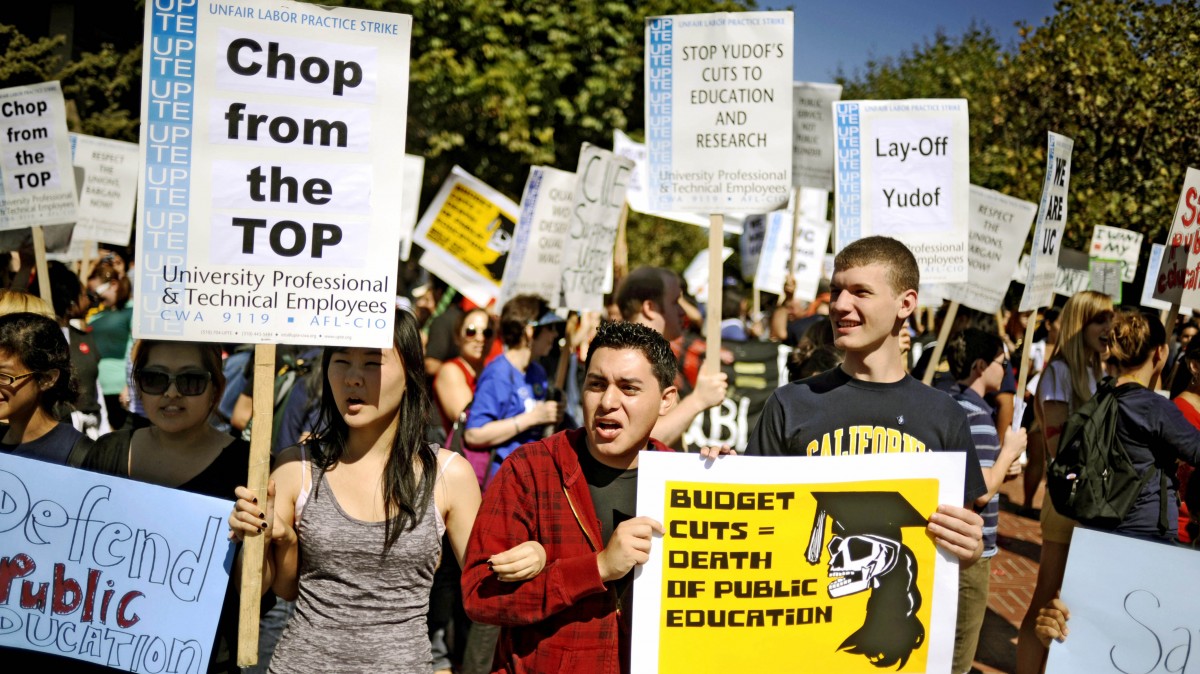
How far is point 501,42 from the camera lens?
20.1 metres

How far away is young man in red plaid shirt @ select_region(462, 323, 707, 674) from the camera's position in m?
2.60

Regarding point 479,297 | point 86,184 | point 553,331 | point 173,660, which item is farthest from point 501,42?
point 173,660

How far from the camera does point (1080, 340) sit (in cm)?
613

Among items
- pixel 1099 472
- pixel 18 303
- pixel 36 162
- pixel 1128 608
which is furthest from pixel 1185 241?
pixel 36 162

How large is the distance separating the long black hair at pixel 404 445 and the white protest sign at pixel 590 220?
12.5 ft

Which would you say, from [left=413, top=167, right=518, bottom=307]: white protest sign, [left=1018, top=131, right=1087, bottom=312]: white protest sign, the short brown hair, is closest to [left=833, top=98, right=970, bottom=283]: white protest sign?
[left=1018, top=131, right=1087, bottom=312]: white protest sign

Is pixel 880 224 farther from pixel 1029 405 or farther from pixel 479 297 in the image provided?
pixel 1029 405

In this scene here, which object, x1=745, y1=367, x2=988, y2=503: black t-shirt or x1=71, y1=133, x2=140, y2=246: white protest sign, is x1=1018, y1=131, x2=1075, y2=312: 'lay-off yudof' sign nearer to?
x1=745, y1=367, x2=988, y2=503: black t-shirt

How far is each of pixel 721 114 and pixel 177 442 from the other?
293 centimetres

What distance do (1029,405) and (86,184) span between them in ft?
30.1

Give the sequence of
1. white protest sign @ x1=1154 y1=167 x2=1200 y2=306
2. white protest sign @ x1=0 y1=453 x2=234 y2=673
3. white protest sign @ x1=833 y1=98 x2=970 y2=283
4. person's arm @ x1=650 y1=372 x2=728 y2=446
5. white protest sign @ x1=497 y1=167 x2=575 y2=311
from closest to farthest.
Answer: white protest sign @ x1=0 y1=453 x2=234 y2=673
person's arm @ x1=650 y1=372 x2=728 y2=446
white protest sign @ x1=1154 y1=167 x2=1200 y2=306
white protest sign @ x1=833 y1=98 x2=970 y2=283
white protest sign @ x1=497 y1=167 x2=575 y2=311

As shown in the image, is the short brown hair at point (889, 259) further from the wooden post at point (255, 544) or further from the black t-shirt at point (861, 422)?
the wooden post at point (255, 544)

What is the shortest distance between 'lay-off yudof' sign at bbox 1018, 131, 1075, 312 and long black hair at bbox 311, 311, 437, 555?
14.1 feet

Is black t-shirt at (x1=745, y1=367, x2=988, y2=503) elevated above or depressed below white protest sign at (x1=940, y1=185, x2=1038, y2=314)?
below
